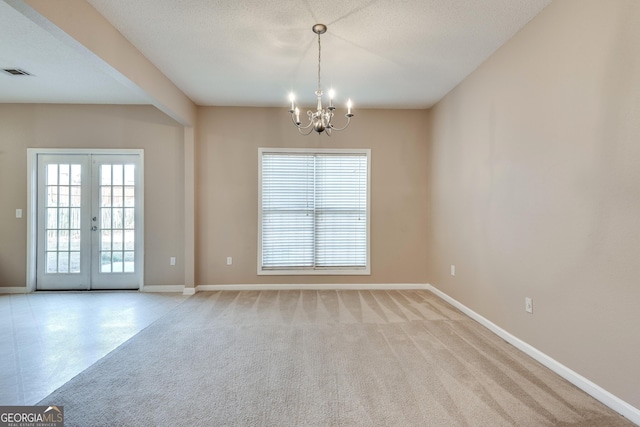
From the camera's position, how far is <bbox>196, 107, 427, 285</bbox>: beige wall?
4.43 metres

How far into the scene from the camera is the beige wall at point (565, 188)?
5.62 ft

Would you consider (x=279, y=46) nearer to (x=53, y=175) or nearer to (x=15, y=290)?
(x=53, y=175)

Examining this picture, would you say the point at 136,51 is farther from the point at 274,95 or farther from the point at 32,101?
the point at 32,101

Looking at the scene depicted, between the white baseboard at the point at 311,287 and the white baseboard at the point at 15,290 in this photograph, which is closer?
the white baseboard at the point at 15,290

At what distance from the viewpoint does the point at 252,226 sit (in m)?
4.46

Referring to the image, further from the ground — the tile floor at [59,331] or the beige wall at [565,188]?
the beige wall at [565,188]

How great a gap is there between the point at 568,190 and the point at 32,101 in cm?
666

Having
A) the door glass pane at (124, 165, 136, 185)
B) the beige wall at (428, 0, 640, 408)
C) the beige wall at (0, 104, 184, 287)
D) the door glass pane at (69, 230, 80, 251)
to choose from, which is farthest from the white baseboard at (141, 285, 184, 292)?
the beige wall at (428, 0, 640, 408)

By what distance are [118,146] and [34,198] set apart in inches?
58.1

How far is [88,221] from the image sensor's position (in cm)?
437

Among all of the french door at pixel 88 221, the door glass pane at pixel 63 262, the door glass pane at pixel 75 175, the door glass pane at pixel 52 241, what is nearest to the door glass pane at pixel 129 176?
the french door at pixel 88 221

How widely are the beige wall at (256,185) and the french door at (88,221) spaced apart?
42.2 inches

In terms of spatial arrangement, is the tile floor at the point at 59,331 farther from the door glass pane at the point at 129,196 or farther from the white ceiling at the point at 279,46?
the white ceiling at the point at 279,46

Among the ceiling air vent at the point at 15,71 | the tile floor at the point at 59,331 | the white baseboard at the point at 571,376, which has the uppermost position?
the ceiling air vent at the point at 15,71
